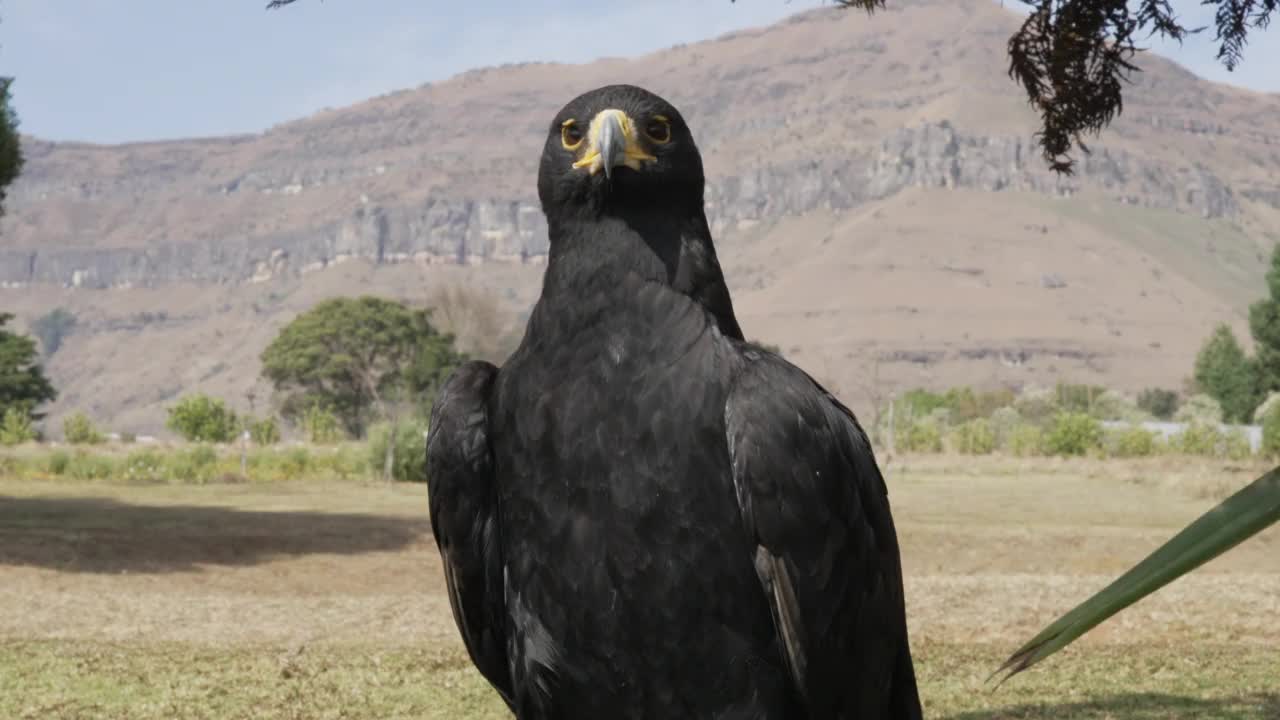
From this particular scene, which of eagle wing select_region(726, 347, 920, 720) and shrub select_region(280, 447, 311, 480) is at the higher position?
eagle wing select_region(726, 347, 920, 720)

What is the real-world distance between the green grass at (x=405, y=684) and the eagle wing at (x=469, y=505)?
4287mm

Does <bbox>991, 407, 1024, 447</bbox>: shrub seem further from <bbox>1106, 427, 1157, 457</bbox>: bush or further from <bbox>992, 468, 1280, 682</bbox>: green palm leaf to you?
<bbox>992, 468, 1280, 682</bbox>: green palm leaf

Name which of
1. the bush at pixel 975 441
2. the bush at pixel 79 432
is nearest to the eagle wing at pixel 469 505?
the bush at pixel 79 432

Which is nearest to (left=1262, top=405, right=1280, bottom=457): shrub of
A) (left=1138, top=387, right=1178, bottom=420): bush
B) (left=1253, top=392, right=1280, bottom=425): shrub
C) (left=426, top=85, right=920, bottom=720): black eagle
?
(left=1253, top=392, right=1280, bottom=425): shrub

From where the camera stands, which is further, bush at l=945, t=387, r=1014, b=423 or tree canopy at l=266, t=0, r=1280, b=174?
bush at l=945, t=387, r=1014, b=423

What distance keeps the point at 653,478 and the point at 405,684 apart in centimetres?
597

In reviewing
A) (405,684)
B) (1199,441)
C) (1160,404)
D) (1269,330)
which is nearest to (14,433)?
(1199,441)

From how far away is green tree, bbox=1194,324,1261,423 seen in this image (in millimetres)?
58188

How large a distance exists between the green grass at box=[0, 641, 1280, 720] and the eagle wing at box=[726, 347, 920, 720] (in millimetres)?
4434

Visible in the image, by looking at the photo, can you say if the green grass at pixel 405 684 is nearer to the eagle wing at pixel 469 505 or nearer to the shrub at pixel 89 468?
the eagle wing at pixel 469 505

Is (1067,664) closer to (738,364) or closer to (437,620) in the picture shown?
(437,620)

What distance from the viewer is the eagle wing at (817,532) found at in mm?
2824

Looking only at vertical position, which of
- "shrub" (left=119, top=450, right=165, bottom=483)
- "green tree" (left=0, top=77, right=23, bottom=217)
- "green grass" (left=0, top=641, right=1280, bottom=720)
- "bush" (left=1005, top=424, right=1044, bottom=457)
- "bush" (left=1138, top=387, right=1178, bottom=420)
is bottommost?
"bush" (left=1138, top=387, right=1178, bottom=420)

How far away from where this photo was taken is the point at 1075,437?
4628 cm
